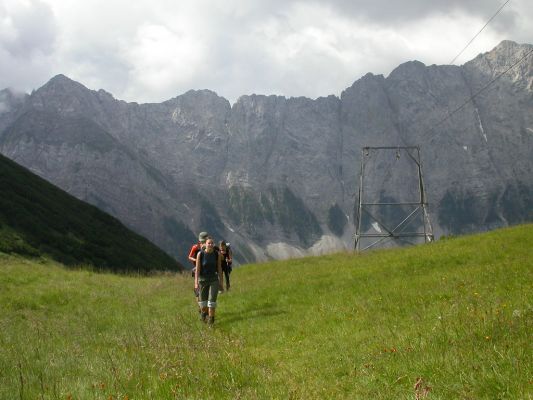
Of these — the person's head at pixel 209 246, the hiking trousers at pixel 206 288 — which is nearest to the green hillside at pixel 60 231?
the person's head at pixel 209 246

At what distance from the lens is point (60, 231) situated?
6131 cm

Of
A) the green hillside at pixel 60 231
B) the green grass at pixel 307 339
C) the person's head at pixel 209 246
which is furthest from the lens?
the green hillside at pixel 60 231

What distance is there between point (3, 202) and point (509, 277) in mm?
54135

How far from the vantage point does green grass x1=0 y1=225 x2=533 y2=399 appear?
7184 mm

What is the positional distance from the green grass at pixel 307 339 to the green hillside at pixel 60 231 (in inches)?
1009

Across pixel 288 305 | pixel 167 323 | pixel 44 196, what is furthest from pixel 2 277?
pixel 44 196

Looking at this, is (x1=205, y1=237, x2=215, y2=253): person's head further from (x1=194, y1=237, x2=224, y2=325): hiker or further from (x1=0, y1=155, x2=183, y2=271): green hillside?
(x1=0, y1=155, x2=183, y2=271): green hillside

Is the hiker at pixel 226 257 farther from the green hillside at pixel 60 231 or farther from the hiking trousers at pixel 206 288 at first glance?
the green hillside at pixel 60 231

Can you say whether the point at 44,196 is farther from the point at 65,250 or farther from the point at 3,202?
the point at 65,250

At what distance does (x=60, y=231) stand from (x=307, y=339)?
54.9m

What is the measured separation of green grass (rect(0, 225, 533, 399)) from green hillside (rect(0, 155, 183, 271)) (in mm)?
25640

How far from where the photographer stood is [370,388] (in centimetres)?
737

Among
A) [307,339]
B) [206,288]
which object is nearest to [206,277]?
[206,288]

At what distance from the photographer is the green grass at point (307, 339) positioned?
23.6 feet
